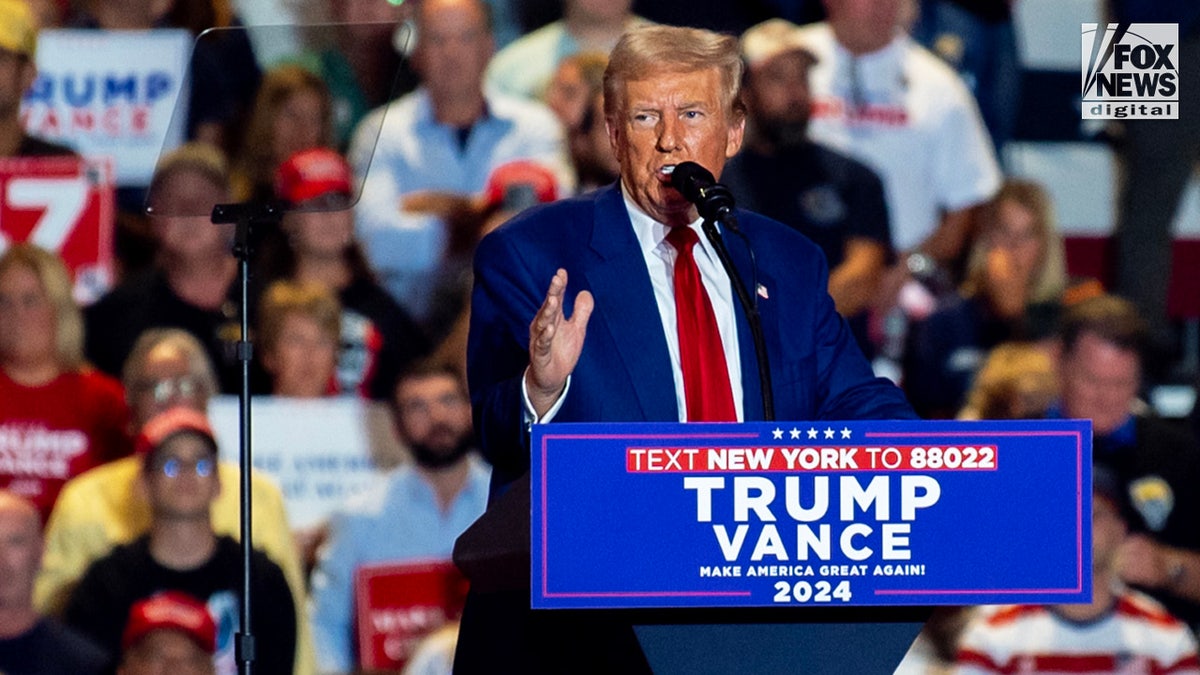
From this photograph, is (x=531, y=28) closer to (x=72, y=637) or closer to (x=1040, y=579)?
(x=72, y=637)

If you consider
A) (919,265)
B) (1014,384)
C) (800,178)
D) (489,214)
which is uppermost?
(800,178)

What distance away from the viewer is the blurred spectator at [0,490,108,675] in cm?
464

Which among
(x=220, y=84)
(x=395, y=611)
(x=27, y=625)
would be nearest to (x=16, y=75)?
(x=27, y=625)

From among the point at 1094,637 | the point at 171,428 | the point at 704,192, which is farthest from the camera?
the point at 1094,637

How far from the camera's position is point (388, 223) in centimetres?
542

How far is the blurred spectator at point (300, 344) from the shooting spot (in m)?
5.22

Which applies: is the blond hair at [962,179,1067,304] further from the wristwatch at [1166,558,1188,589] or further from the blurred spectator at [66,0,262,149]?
the blurred spectator at [66,0,262,149]

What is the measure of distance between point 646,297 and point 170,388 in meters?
2.81

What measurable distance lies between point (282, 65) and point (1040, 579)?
195 centimetres

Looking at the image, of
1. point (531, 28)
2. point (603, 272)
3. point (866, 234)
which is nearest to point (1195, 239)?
point (866, 234)

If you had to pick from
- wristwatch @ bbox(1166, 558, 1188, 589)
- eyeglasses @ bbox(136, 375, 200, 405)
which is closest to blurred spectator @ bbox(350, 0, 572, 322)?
eyeglasses @ bbox(136, 375, 200, 405)

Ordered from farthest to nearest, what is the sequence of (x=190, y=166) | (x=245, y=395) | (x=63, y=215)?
(x=63, y=215), (x=190, y=166), (x=245, y=395)

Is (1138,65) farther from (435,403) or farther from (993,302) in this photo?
(435,403)

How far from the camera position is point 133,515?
15.9ft
